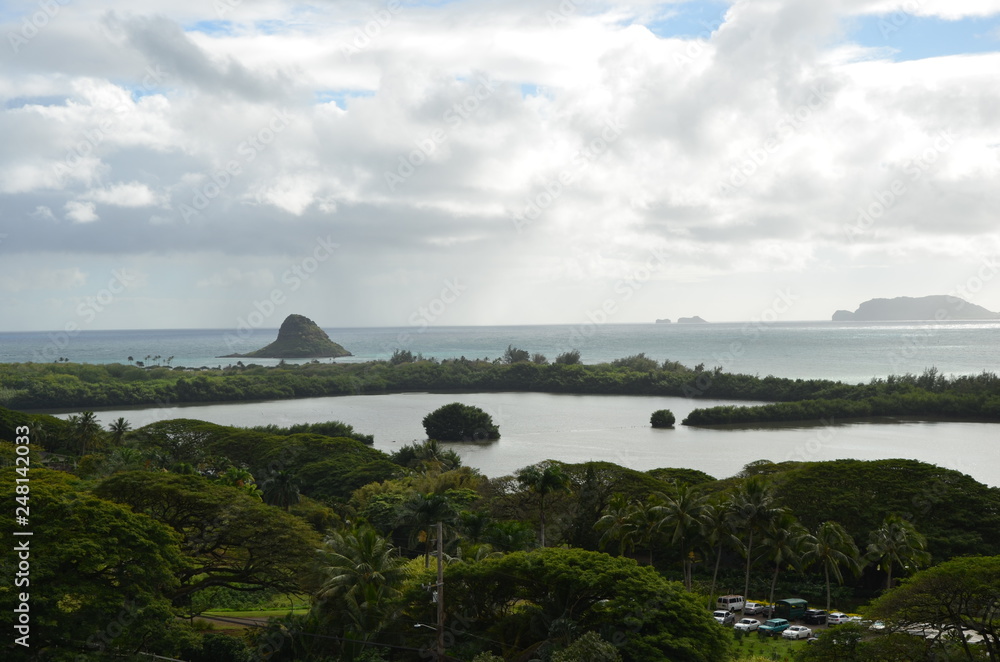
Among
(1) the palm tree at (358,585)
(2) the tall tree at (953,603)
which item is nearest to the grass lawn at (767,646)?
(2) the tall tree at (953,603)

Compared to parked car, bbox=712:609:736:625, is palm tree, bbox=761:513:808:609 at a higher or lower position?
higher

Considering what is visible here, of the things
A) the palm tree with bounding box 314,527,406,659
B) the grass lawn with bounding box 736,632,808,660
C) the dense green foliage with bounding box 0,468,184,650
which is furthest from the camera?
the grass lawn with bounding box 736,632,808,660

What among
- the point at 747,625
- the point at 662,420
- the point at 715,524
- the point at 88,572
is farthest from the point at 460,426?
the point at 88,572

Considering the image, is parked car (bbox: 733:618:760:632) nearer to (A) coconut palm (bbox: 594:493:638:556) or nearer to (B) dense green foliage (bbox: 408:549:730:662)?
(A) coconut palm (bbox: 594:493:638:556)

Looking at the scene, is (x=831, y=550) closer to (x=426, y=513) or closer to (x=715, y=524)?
(x=715, y=524)

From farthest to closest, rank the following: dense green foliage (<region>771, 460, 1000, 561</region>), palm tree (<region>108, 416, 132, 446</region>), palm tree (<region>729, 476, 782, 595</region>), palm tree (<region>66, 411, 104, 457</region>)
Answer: palm tree (<region>108, 416, 132, 446</region>)
palm tree (<region>66, 411, 104, 457</region>)
dense green foliage (<region>771, 460, 1000, 561</region>)
palm tree (<region>729, 476, 782, 595</region>)

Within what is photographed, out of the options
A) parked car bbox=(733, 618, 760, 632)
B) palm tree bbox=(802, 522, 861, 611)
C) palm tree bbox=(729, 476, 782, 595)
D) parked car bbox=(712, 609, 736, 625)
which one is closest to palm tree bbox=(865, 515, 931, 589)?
palm tree bbox=(802, 522, 861, 611)
